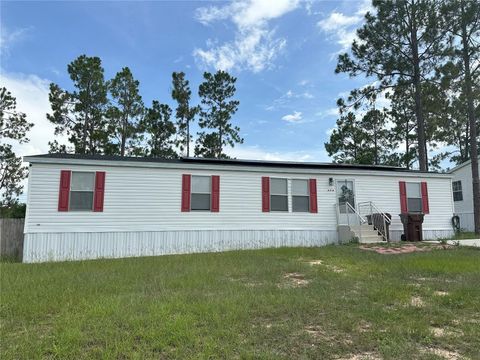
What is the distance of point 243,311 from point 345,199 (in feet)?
31.9

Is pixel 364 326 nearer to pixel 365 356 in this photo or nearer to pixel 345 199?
pixel 365 356

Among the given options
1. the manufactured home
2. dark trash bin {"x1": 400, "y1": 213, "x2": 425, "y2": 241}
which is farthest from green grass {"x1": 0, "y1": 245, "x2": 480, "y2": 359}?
dark trash bin {"x1": 400, "y1": 213, "x2": 425, "y2": 241}

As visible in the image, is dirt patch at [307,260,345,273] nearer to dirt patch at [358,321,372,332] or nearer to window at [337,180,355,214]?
dirt patch at [358,321,372,332]

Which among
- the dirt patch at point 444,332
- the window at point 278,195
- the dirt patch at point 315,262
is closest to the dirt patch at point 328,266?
the dirt patch at point 315,262

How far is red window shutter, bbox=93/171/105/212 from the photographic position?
1088 cm

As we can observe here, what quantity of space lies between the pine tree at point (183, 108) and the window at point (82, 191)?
515 inches

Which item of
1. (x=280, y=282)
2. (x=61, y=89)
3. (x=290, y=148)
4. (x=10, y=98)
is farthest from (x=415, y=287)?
(x=10, y=98)

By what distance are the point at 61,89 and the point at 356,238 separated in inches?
732

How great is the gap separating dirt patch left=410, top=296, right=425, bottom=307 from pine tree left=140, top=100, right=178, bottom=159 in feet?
64.8

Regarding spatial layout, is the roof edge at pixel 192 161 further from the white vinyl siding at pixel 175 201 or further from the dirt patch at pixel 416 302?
the dirt patch at pixel 416 302

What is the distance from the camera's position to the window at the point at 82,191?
10734mm

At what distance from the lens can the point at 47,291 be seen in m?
5.65

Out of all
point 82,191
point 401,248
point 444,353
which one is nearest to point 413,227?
point 401,248

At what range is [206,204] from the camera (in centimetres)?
1196
